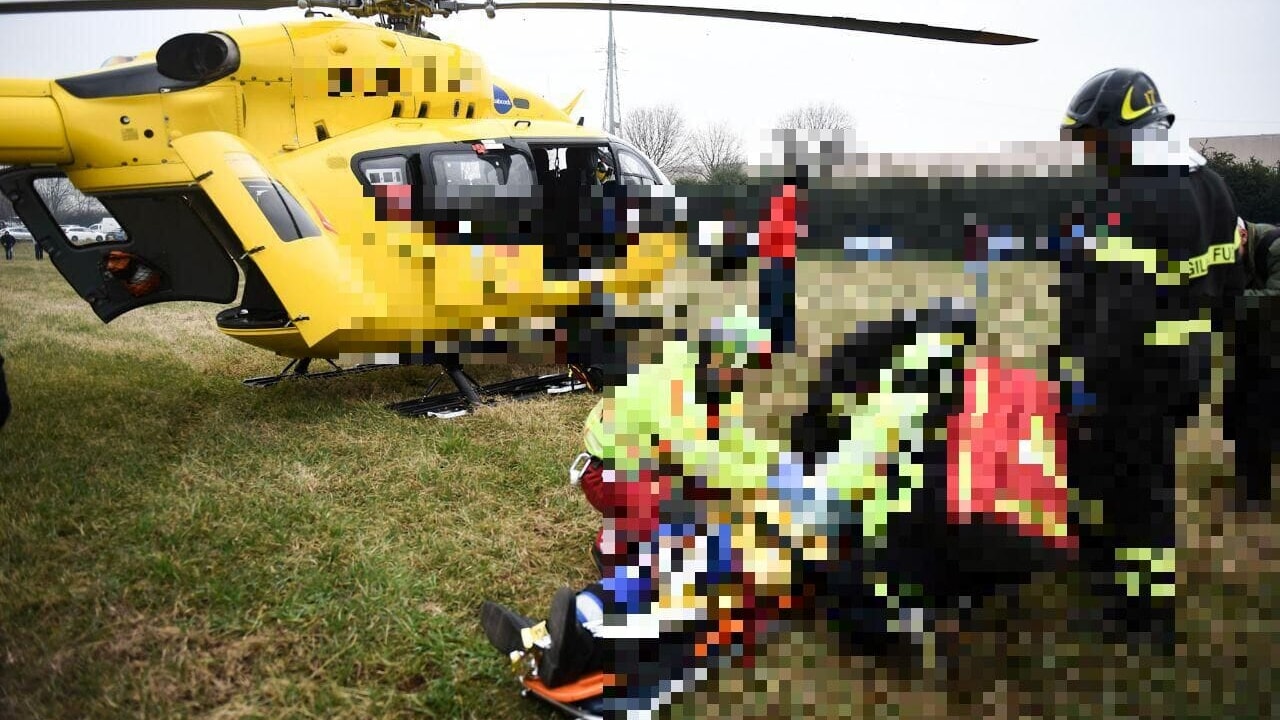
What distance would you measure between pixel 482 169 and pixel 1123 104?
13.2ft

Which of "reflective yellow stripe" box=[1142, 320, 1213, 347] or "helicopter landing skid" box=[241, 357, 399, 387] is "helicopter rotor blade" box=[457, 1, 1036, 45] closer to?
"reflective yellow stripe" box=[1142, 320, 1213, 347]

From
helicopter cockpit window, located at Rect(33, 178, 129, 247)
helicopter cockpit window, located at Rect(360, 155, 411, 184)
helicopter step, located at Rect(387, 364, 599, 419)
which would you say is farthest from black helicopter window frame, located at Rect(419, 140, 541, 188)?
helicopter cockpit window, located at Rect(33, 178, 129, 247)

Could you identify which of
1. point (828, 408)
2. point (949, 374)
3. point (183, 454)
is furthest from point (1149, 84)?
point (183, 454)

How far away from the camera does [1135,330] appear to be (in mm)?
2443

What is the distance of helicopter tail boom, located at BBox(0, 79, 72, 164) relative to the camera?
4789 millimetres

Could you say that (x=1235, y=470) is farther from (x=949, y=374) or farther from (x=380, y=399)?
(x=380, y=399)

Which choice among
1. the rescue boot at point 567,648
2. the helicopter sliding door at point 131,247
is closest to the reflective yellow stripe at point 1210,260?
the rescue boot at point 567,648

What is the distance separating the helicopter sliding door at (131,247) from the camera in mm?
5070

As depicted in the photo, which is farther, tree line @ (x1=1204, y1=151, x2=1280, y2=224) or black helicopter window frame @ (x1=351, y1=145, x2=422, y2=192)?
tree line @ (x1=1204, y1=151, x2=1280, y2=224)

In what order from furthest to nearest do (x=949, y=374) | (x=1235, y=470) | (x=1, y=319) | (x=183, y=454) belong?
(x=1, y=319), (x=183, y=454), (x=1235, y=470), (x=949, y=374)

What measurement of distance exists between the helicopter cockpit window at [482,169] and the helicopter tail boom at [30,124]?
2232 mm

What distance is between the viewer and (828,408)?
2318mm

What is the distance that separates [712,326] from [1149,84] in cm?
185

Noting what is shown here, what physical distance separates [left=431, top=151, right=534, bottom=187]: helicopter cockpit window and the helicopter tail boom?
2232 mm
